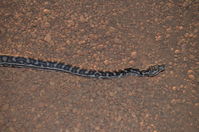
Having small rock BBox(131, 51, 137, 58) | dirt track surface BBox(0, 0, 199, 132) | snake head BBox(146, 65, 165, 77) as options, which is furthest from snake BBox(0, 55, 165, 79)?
small rock BBox(131, 51, 137, 58)

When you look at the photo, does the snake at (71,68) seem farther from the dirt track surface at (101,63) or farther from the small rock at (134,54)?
the small rock at (134,54)

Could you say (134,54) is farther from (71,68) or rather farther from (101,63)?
(71,68)

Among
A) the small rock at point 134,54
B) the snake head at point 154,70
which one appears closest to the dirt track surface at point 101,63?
the small rock at point 134,54

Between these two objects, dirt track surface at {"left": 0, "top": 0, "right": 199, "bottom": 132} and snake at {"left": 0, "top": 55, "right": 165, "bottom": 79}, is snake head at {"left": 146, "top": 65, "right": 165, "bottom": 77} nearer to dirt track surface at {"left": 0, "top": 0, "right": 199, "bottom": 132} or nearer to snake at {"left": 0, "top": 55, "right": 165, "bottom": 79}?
snake at {"left": 0, "top": 55, "right": 165, "bottom": 79}

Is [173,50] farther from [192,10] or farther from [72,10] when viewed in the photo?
[72,10]

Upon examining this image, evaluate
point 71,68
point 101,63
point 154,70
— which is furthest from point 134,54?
point 71,68
